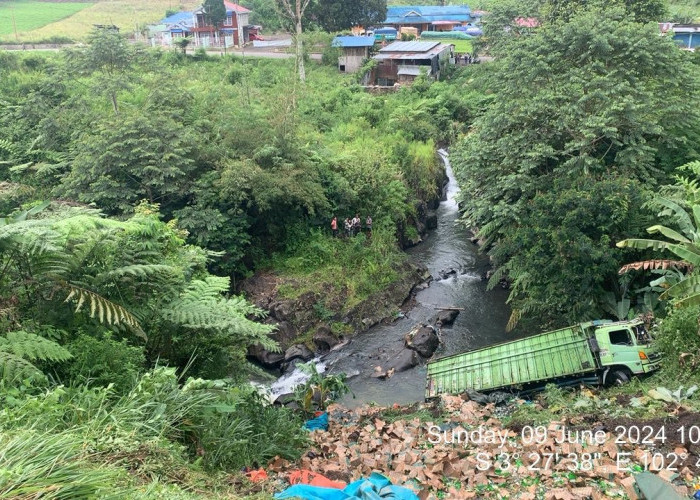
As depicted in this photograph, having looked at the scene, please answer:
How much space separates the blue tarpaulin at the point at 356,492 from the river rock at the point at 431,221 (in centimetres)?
1913

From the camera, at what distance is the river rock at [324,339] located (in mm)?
15633

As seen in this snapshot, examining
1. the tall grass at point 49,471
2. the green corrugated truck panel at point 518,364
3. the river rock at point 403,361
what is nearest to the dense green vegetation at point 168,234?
→ the tall grass at point 49,471

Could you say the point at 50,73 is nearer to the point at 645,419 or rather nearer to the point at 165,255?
the point at 165,255

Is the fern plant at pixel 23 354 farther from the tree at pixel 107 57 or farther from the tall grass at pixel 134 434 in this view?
the tree at pixel 107 57

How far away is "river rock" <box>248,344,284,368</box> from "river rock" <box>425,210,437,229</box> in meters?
10.8

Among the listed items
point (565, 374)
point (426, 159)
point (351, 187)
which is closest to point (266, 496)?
point (565, 374)

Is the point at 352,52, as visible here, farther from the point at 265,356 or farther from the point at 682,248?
the point at 682,248

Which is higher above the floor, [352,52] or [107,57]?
[352,52]

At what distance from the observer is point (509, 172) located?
14953 millimetres

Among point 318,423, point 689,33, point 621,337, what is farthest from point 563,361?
point 689,33

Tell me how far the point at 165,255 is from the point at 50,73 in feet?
67.6

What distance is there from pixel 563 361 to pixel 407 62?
2925cm

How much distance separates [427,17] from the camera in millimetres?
49625

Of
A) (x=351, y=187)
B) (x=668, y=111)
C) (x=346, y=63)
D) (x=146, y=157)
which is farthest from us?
(x=346, y=63)
